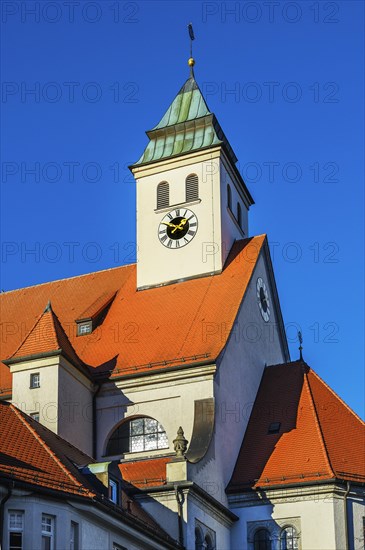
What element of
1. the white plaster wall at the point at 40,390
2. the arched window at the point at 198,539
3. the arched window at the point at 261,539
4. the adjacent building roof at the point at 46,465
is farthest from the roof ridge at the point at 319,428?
the white plaster wall at the point at 40,390

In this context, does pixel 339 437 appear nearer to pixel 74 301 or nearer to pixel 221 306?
pixel 221 306

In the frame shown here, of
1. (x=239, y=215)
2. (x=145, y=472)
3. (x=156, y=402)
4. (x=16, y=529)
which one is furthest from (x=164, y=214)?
(x=16, y=529)

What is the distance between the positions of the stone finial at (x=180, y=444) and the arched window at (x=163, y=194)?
13219 mm

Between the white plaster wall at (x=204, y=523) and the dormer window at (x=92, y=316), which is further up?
the dormer window at (x=92, y=316)

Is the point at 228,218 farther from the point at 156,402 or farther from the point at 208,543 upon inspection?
the point at 208,543

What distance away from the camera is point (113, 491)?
2872 cm

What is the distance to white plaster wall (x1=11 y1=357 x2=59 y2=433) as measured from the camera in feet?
114

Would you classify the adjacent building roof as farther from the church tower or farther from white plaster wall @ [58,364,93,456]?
the church tower

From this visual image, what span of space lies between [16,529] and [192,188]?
21668mm

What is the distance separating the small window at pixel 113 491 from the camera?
28422 mm

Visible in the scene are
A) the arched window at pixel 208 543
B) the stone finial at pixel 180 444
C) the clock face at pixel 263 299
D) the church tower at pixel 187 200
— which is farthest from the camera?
the church tower at pixel 187 200

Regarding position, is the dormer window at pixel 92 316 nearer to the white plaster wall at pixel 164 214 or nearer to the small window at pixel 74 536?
the white plaster wall at pixel 164 214

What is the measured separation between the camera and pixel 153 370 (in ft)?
118

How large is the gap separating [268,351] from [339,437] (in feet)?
23.0
